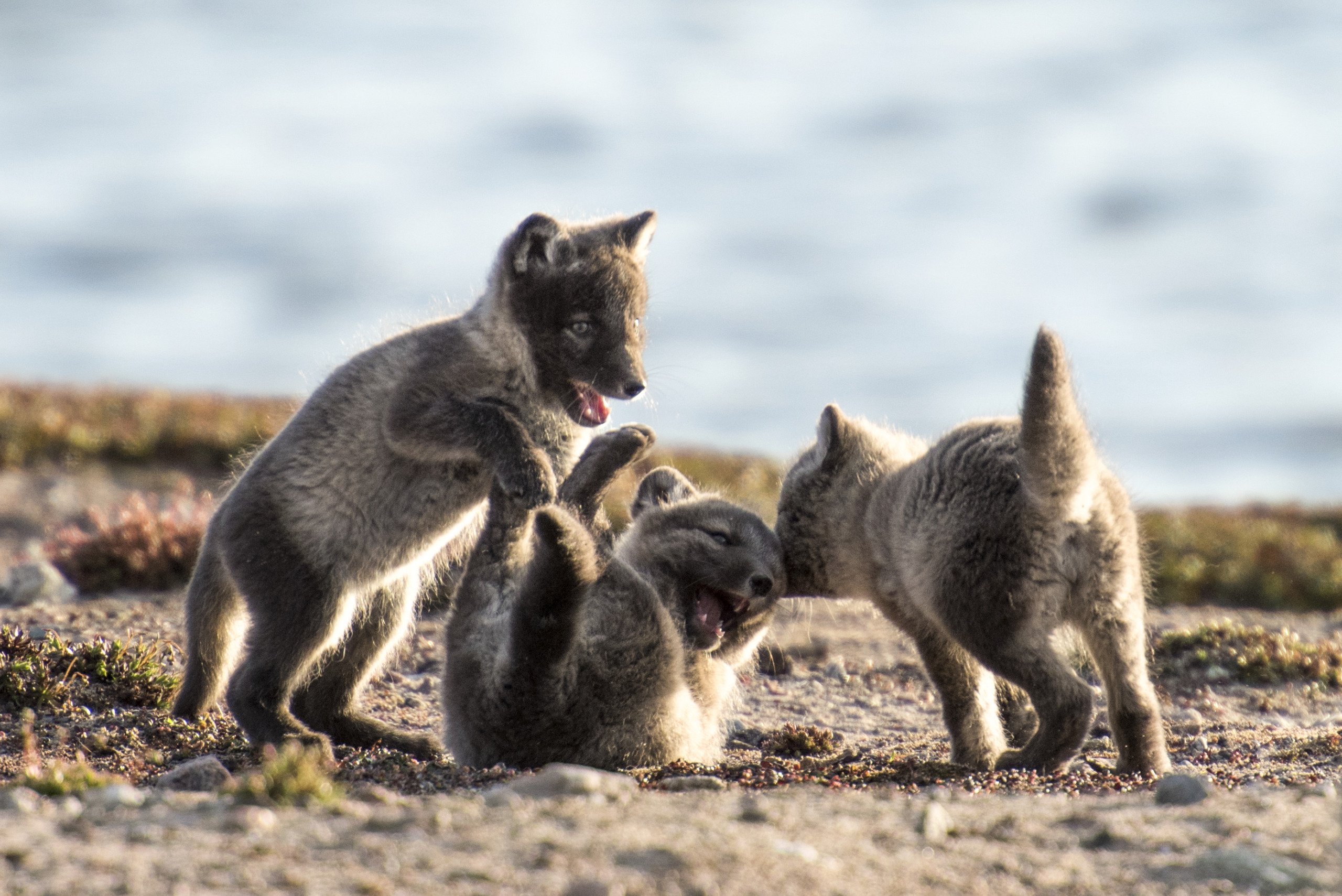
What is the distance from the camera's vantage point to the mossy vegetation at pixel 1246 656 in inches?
339

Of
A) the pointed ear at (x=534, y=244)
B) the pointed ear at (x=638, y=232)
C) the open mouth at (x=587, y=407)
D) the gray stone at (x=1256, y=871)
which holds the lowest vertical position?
the gray stone at (x=1256, y=871)

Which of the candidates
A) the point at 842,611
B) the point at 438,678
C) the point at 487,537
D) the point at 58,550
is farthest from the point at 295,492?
the point at 842,611

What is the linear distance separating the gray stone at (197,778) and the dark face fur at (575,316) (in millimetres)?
2396

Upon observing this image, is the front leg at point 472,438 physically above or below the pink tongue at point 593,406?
below

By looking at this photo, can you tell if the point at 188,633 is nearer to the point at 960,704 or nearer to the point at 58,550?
the point at 960,704

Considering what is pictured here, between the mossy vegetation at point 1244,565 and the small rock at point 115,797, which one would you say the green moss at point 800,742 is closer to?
the small rock at point 115,797

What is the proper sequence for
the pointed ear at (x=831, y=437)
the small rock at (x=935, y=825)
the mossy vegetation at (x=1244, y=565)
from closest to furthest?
the small rock at (x=935, y=825) < the pointed ear at (x=831, y=437) < the mossy vegetation at (x=1244, y=565)

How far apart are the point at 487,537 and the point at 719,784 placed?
5.60 feet

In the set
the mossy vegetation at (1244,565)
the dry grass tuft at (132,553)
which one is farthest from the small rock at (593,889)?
the mossy vegetation at (1244,565)

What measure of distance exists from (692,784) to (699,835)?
1.29 metres

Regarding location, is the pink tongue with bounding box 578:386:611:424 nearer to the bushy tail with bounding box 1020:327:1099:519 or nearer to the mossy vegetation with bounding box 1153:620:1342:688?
the bushy tail with bounding box 1020:327:1099:519

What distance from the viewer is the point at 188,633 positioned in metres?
6.36

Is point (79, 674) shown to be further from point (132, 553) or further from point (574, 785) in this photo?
point (574, 785)

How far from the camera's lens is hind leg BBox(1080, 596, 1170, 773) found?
5473 millimetres
